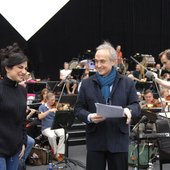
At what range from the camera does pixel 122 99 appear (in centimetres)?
316

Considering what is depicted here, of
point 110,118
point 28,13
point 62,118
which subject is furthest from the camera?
point 28,13

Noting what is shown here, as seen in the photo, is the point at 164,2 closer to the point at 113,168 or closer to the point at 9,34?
the point at 9,34

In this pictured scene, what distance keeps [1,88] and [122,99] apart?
39.5 inches

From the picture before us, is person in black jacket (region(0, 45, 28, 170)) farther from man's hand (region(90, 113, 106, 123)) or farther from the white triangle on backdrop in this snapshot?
the white triangle on backdrop

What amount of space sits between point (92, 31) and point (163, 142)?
44.1ft

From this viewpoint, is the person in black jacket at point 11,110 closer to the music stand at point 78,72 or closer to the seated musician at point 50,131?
the seated musician at point 50,131

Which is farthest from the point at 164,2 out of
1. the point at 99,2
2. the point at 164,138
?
the point at 164,138

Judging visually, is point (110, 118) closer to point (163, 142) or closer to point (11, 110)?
point (11, 110)

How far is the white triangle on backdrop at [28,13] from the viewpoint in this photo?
1476 centimetres

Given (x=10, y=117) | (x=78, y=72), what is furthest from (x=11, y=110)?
(x=78, y=72)

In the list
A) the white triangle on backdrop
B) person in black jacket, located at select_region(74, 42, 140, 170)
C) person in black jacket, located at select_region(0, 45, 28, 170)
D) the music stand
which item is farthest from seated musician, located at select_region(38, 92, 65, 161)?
the white triangle on backdrop

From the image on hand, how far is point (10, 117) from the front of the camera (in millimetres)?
3123

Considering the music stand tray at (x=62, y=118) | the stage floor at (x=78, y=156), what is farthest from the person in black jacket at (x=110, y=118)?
the stage floor at (x=78, y=156)

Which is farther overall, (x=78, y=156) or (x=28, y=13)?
(x=28, y=13)
